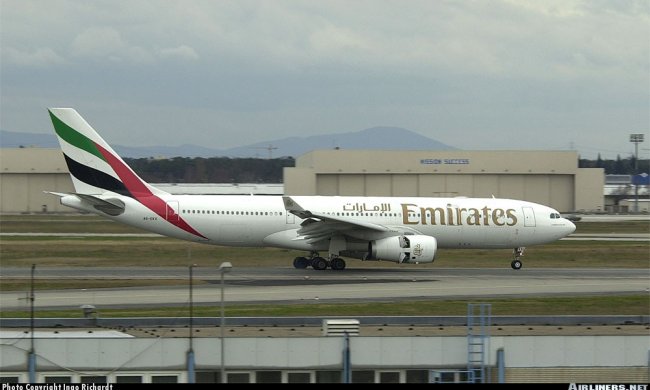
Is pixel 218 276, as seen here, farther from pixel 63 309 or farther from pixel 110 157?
pixel 63 309

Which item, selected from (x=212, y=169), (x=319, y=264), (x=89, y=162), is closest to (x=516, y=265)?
(x=319, y=264)

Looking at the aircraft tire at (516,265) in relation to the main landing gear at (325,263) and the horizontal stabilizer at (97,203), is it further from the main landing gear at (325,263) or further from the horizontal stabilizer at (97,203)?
the horizontal stabilizer at (97,203)

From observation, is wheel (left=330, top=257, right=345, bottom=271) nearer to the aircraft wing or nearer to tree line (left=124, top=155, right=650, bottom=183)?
the aircraft wing

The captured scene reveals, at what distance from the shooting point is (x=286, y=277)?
1608 inches

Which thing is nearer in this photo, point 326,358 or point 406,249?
point 326,358

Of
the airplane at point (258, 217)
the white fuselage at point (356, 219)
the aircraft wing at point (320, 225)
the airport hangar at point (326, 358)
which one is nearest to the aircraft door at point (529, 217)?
the white fuselage at point (356, 219)

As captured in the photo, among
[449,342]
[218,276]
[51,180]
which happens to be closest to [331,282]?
[218,276]

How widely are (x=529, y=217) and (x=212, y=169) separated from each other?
113460mm

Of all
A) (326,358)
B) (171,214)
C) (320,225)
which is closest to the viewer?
(326,358)

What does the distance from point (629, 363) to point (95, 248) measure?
120 feet

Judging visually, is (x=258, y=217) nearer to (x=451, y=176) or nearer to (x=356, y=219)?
(x=356, y=219)

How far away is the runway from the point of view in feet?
108

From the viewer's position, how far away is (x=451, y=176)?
96875 millimetres

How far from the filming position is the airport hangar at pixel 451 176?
95.5 metres
